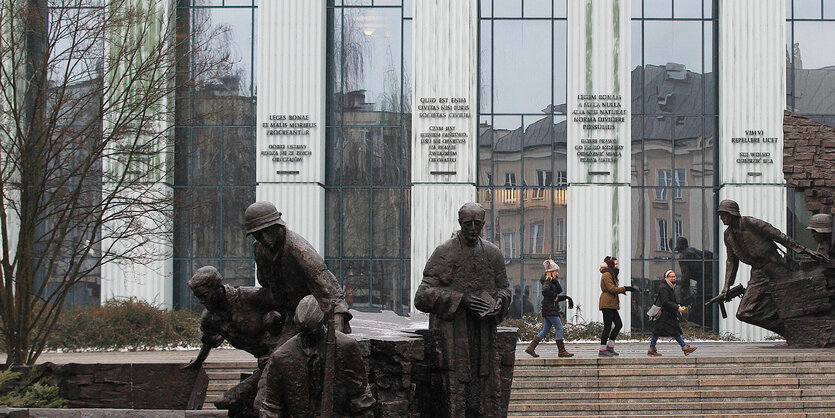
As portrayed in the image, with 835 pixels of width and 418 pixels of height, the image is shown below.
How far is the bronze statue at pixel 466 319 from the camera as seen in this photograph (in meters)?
9.47

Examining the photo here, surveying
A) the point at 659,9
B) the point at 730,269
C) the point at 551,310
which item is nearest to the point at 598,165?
the point at 659,9

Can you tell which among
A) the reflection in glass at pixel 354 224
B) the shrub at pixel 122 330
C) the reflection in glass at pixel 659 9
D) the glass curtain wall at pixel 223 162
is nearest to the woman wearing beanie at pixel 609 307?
the shrub at pixel 122 330

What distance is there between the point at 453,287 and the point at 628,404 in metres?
4.47

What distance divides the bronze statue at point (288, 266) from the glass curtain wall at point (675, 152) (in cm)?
1698

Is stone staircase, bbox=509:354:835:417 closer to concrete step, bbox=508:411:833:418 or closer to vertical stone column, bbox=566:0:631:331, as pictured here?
concrete step, bbox=508:411:833:418

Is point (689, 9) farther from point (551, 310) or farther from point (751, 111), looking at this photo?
point (551, 310)

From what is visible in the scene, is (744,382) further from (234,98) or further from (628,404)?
(234,98)

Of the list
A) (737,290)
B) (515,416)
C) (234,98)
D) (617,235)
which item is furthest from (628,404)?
(234,98)

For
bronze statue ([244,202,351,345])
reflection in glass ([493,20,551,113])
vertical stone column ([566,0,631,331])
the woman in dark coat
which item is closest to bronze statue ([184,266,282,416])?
bronze statue ([244,202,351,345])

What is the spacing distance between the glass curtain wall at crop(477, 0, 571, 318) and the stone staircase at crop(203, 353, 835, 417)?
1022 centimetres

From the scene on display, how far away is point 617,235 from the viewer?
2334 cm

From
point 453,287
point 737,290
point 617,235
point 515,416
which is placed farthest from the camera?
point 617,235

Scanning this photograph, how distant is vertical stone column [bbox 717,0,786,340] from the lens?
76.3 feet

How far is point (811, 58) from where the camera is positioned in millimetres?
24703
